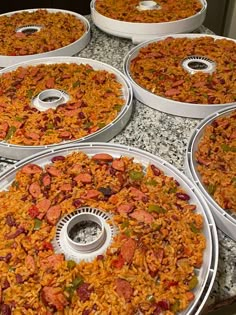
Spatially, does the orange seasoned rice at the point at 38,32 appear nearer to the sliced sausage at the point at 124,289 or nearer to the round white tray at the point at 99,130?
the round white tray at the point at 99,130

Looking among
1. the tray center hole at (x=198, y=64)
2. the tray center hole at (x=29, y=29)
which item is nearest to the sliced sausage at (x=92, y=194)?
the tray center hole at (x=198, y=64)

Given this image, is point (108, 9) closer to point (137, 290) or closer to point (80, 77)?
point (80, 77)

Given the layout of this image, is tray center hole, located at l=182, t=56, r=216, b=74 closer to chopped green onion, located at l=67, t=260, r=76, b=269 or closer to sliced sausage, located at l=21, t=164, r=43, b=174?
sliced sausage, located at l=21, t=164, r=43, b=174

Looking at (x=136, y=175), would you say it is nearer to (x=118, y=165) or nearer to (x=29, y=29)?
→ (x=118, y=165)

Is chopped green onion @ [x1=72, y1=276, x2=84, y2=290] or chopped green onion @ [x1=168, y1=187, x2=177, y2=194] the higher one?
chopped green onion @ [x1=168, y1=187, x2=177, y2=194]

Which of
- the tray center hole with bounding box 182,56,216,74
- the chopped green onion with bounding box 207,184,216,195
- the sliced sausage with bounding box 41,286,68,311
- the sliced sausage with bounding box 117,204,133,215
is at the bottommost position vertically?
the sliced sausage with bounding box 41,286,68,311

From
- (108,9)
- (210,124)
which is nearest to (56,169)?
(210,124)

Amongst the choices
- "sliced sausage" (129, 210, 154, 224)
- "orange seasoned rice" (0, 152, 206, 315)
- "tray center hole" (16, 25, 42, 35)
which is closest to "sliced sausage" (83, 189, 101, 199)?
"orange seasoned rice" (0, 152, 206, 315)
